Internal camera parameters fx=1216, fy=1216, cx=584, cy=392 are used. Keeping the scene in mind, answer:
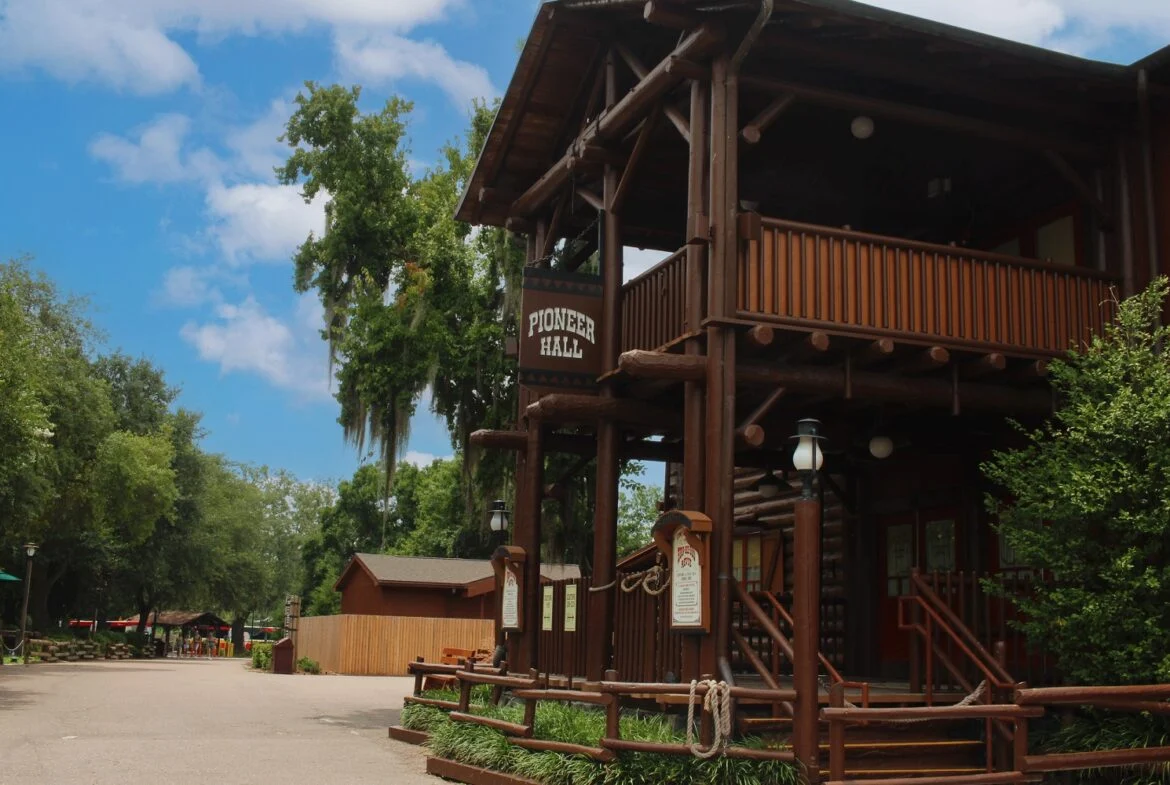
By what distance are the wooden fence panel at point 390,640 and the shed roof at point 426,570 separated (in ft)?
6.93

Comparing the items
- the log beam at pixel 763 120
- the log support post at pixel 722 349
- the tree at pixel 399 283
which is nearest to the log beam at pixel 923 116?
the log beam at pixel 763 120

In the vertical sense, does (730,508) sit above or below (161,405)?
below

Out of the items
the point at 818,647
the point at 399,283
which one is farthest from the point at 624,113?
the point at 399,283

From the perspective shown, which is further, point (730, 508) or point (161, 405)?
point (161, 405)

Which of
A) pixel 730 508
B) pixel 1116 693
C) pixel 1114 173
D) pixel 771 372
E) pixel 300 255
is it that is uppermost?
pixel 300 255

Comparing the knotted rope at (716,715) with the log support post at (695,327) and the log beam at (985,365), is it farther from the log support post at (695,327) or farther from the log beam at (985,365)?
the log beam at (985,365)

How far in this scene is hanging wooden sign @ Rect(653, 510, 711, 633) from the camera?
1037 cm

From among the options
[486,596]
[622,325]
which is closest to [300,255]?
[622,325]

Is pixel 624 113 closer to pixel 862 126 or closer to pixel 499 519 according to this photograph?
pixel 862 126

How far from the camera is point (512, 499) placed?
24.6 meters

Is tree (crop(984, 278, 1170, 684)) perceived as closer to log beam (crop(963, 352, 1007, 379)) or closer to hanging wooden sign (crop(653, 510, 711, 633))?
log beam (crop(963, 352, 1007, 379))

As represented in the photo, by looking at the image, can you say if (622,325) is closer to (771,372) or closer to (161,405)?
(771,372)

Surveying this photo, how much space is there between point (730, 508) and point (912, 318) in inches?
112

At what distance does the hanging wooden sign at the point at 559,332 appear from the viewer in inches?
512
